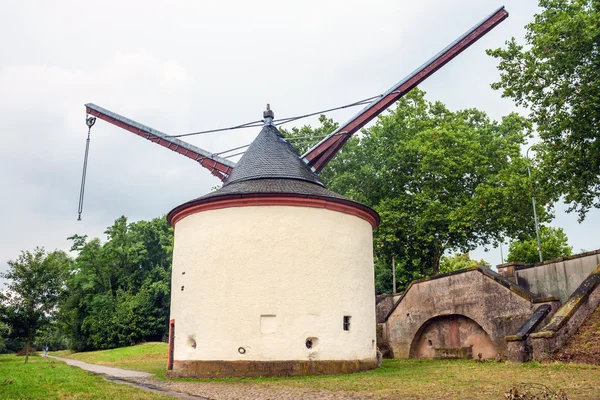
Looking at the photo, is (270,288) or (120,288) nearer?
(270,288)

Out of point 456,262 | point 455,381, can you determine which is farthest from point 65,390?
point 456,262

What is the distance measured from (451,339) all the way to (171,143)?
14.5m

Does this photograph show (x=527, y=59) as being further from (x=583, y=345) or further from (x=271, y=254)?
(x=271, y=254)

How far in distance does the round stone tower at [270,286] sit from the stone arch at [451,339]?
15.0 feet

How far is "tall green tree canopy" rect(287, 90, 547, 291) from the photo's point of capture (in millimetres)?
26469

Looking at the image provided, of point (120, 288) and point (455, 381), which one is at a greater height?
point (120, 288)

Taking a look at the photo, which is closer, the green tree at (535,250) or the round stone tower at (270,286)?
the round stone tower at (270,286)

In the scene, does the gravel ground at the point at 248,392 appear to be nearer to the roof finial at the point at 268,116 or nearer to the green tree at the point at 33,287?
the roof finial at the point at 268,116

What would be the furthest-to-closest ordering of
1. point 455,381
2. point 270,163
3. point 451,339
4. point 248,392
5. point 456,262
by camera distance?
point 456,262 < point 451,339 < point 270,163 < point 455,381 < point 248,392

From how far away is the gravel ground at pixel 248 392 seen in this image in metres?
10.1

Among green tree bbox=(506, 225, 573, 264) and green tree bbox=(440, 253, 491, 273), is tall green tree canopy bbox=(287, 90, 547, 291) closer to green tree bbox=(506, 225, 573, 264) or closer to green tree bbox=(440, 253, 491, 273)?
green tree bbox=(506, 225, 573, 264)

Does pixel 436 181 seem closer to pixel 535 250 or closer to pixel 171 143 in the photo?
pixel 171 143

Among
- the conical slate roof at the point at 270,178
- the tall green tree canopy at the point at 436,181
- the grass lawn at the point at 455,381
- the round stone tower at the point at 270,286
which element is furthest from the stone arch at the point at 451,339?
the tall green tree canopy at the point at 436,181

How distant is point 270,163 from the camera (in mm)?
17781
